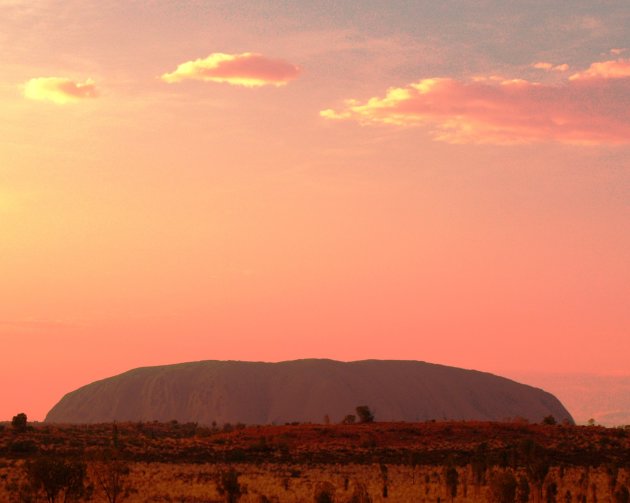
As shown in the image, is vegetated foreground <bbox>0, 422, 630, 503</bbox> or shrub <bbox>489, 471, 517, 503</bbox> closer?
shrub <bbox>489, 471, 517, 503</bbox>

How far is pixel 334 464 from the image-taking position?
66250mm

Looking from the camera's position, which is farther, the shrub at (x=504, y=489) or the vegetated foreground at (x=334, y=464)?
the vegetated foreground at (x=334, y=464)

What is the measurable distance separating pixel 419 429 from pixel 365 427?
5429 millimetres

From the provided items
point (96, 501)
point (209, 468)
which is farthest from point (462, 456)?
point (96, 501)

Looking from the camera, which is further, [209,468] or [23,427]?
[23,427]

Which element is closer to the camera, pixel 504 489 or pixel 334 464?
pixel 504 489

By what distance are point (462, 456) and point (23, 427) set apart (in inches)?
1694

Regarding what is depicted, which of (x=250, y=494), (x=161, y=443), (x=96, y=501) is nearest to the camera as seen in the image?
(x=96, y=501)

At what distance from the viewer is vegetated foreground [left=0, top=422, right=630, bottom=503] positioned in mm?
37844

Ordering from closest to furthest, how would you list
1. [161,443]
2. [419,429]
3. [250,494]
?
[250,494], [161,443], [419,429]

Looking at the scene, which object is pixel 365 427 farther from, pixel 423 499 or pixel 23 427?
pixel 423 499

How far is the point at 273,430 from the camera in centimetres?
9100

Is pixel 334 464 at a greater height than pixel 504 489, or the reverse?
pixel 504 489

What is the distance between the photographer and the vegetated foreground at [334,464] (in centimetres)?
3784
